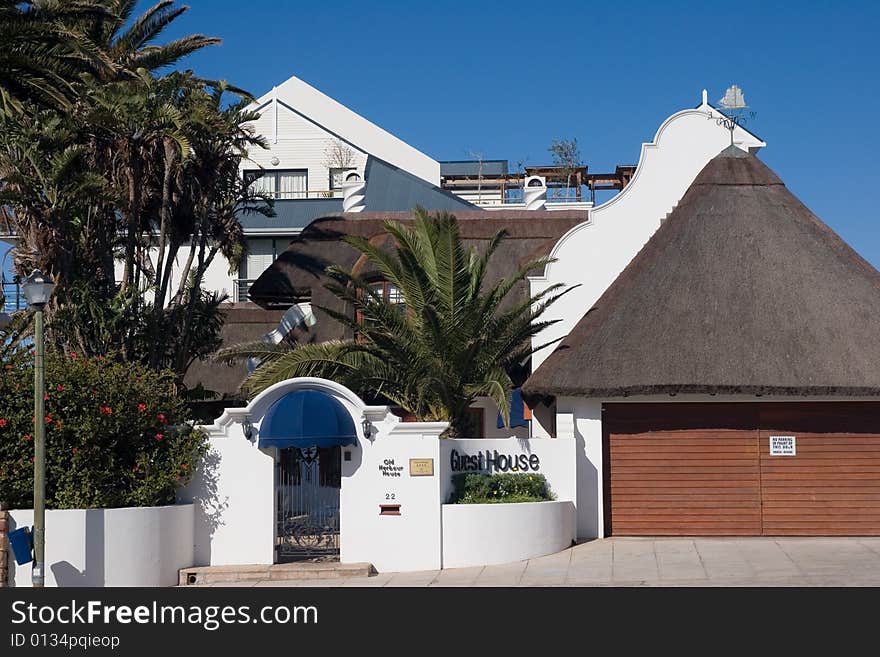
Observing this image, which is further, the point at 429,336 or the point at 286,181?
the point at 286,181

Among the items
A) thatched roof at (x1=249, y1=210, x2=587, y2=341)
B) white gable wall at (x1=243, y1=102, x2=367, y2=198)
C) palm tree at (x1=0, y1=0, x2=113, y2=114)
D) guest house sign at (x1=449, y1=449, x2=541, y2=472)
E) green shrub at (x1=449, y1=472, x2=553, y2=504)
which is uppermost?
white gable wall at (x1=243, y1=102, x2=367, y2=198)

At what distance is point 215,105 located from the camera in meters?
27.8

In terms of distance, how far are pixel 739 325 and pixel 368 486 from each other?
794 centimetres

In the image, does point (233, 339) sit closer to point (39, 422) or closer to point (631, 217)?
point (631, 217)

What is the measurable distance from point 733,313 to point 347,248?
11505 mm

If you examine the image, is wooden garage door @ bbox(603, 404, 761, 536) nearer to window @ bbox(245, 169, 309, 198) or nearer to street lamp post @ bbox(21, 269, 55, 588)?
street lamp post @ bbox(21, 269, 55, 588)

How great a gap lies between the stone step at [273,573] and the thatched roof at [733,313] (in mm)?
5546

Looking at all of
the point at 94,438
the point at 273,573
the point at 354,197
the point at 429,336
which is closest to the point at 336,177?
the point at 354,197

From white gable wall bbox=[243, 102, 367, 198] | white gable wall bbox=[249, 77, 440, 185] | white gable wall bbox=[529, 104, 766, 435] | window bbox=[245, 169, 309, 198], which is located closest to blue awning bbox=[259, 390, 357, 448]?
white gable wall bbox=[529, 104, 766, 435]

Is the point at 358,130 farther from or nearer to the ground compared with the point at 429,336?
farther from the ground

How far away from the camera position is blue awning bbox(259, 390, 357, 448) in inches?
776

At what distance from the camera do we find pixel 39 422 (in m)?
17.2
